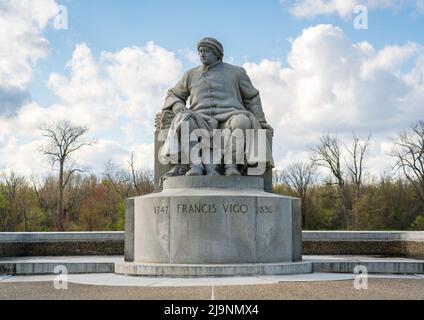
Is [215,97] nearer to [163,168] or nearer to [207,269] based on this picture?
[163,168]

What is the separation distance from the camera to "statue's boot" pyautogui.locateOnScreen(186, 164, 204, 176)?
13.2 m

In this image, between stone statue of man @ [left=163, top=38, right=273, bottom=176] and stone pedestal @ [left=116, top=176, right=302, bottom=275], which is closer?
stone pedestal @ [left=116, top=176, right=302, bottom=275]

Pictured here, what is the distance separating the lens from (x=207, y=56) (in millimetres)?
14719

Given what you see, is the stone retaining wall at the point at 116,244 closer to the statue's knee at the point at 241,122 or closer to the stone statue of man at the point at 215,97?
the stone statue of man at the point at 215,97

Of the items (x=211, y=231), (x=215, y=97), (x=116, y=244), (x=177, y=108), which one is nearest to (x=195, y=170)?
(x=211, y=231)

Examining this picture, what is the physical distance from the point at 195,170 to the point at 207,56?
2.97 m

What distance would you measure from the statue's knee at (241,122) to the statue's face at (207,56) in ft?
5.80

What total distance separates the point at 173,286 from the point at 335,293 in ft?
7.89

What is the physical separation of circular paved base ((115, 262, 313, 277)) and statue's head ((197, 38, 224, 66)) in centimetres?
526

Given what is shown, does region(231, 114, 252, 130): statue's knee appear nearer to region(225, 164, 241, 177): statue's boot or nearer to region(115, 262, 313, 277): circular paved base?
region(225, 164, 241, 177): statue's boot

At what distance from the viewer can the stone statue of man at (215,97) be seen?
45.4 ft

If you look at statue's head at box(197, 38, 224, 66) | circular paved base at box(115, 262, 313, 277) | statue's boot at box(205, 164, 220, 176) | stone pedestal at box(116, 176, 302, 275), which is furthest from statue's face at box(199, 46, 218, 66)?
circular paved base at box(115, 262, 313, 277)
